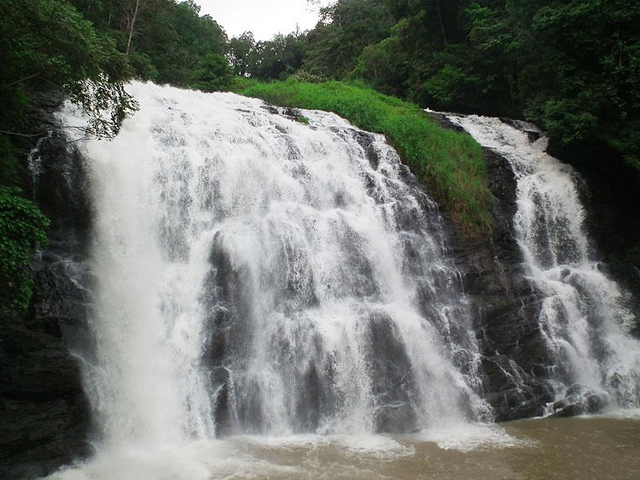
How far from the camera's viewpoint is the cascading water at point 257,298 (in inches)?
360

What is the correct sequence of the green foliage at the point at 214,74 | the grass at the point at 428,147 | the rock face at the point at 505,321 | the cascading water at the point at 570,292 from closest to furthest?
the rock face at the point at 505,321
the cascading water at the point at 570,292
the grass at the point at 428,147
the green foliage at the point at 214,74

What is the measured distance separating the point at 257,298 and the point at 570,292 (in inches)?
327

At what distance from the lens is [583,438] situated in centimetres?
893

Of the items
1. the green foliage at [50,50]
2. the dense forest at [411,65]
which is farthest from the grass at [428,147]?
the green foliage at [50,50]

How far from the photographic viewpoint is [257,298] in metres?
10.6

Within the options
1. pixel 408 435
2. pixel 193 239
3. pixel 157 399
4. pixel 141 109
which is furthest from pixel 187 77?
pixel 408 435

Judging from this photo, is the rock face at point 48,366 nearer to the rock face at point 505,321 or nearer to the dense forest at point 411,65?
Answer: the dense forest at point 411,65

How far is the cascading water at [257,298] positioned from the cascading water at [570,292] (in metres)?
2.44

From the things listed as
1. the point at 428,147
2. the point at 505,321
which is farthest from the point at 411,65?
the point at 505,321

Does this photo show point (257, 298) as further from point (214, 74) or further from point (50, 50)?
point (214, 74)

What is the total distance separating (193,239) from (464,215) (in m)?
7.60

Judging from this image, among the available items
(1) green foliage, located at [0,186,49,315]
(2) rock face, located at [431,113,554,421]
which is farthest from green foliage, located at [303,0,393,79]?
(1) green foliage, located at [0,186,49,315]

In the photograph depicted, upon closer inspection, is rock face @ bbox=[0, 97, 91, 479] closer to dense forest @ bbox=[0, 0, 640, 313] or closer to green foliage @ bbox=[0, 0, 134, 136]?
dense forest @ bbox=[0, 0, 640, 313]

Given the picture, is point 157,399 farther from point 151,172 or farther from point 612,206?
point 612,206
